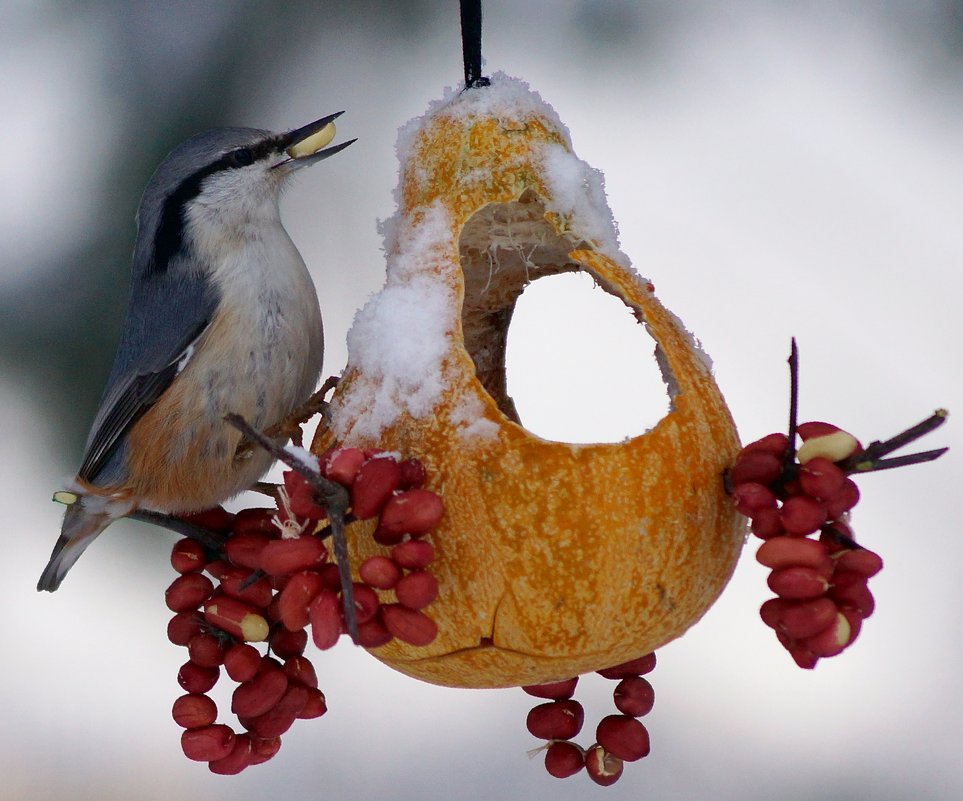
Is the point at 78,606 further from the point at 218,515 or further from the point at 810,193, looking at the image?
the point at 810,193

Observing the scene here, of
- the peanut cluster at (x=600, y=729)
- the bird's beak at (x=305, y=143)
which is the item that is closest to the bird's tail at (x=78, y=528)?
the bird's beak at (x=305, y=143)

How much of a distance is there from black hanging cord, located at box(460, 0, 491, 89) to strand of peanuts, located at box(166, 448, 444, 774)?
706 mm

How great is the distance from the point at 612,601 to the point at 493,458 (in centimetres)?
26

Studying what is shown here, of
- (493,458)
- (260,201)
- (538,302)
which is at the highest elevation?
(260,201)

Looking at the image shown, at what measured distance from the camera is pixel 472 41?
1.83 m

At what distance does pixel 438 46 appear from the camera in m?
2.97

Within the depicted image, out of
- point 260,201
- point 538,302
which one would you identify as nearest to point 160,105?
point 260,201

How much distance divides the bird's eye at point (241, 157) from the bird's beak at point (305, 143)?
0.18 ft

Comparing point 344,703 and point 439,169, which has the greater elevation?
point 439,169

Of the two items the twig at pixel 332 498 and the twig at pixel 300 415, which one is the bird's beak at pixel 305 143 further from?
the twig at pixel 332 498

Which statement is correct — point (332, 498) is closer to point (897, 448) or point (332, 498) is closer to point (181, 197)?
point (897, 448)

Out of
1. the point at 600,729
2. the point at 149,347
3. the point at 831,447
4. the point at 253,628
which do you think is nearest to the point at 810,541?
the point at 831,447

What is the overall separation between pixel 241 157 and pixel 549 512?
111cm

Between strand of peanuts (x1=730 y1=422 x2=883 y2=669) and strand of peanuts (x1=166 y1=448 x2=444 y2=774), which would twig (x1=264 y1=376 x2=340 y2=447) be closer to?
strand of peanuts (x1=166 y1=448 x2=444 y2=774)
